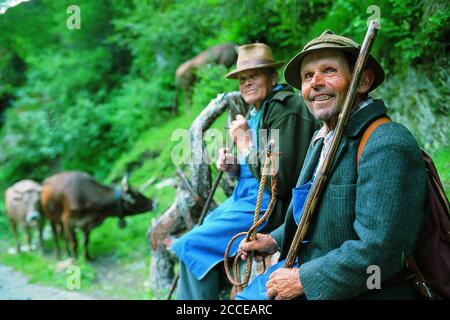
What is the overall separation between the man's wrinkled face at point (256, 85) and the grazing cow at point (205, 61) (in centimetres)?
498

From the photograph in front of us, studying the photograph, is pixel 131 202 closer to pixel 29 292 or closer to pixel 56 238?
pixel 56 238

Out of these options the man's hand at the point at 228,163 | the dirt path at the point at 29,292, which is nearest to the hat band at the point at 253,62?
the man's hand at the point at 228,163

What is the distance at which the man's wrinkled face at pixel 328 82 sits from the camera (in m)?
2.14

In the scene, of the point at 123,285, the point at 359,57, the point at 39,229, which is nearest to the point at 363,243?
the point at 359,57

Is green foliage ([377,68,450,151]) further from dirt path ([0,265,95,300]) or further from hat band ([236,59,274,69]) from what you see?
dirt path ([0,265,95,300])

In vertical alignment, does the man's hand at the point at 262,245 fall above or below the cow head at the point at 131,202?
above

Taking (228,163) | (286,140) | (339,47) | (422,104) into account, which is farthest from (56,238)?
(339,47)

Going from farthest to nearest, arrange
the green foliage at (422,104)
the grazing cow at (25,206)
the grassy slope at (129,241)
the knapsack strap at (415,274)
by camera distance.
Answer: the grazing cow at (25,206)
the grassy slope at (129,241)
the green foliage at (422,104)
the knapsack strap at (415,274)

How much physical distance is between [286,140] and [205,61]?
7062 mm

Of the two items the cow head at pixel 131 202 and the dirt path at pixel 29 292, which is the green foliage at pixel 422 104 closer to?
the dirt path at pixel 29 292

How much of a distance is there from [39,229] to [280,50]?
628 cm

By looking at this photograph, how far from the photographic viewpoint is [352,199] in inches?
77.1

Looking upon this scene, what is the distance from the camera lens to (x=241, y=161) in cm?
369
